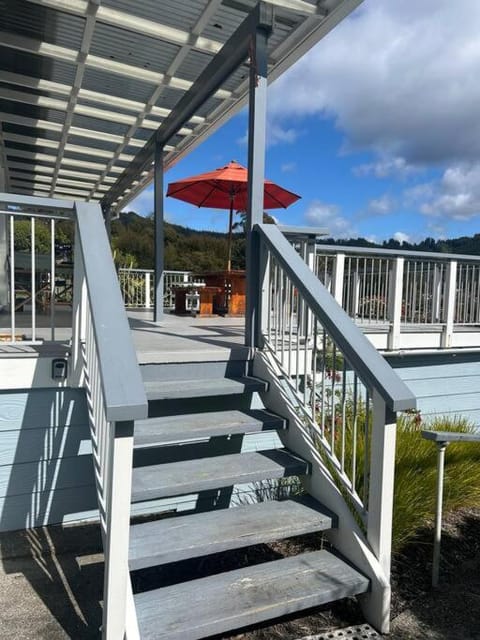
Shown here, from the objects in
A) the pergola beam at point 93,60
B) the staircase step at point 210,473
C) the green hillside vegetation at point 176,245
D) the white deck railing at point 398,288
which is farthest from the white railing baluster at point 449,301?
the green hillside vegetation at point 176,245

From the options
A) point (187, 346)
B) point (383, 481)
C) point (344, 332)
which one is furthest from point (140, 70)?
point (383, 481)

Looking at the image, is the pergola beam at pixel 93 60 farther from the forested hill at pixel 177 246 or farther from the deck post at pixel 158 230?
the forested hill at pixel 177 246

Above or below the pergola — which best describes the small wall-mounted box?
below

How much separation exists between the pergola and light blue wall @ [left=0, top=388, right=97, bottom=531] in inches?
77.1

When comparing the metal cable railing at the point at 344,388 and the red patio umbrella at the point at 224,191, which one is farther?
the red patio umbrella at the point at 224,191

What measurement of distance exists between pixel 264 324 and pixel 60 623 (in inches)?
78.7

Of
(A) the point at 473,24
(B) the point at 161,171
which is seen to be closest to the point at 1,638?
(B) the point at 161,171

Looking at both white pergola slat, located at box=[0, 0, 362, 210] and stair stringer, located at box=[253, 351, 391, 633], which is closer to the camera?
stair stringer, located at box=[253, 351, 391, 633]

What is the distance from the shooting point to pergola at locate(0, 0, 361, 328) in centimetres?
344

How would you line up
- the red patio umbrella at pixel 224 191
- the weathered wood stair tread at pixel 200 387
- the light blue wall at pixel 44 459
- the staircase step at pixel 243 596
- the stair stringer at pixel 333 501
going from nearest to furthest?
the staircase step at pixel 243 596 → the stair stringer at pixel 333 501 → the weathered wood stair tread at pixel 200 387 → the light blue wall at pixel 44 459 → the red patio umbrella at pixel 224 191

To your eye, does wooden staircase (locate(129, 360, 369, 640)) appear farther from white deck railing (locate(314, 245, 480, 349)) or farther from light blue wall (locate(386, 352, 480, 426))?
light blue wall (locate(386, 352, 480, 426))

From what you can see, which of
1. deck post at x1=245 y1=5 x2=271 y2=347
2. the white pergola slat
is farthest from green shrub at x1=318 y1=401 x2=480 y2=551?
the white pergola slat

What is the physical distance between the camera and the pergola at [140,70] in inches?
135

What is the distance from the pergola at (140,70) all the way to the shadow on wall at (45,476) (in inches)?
78.1
